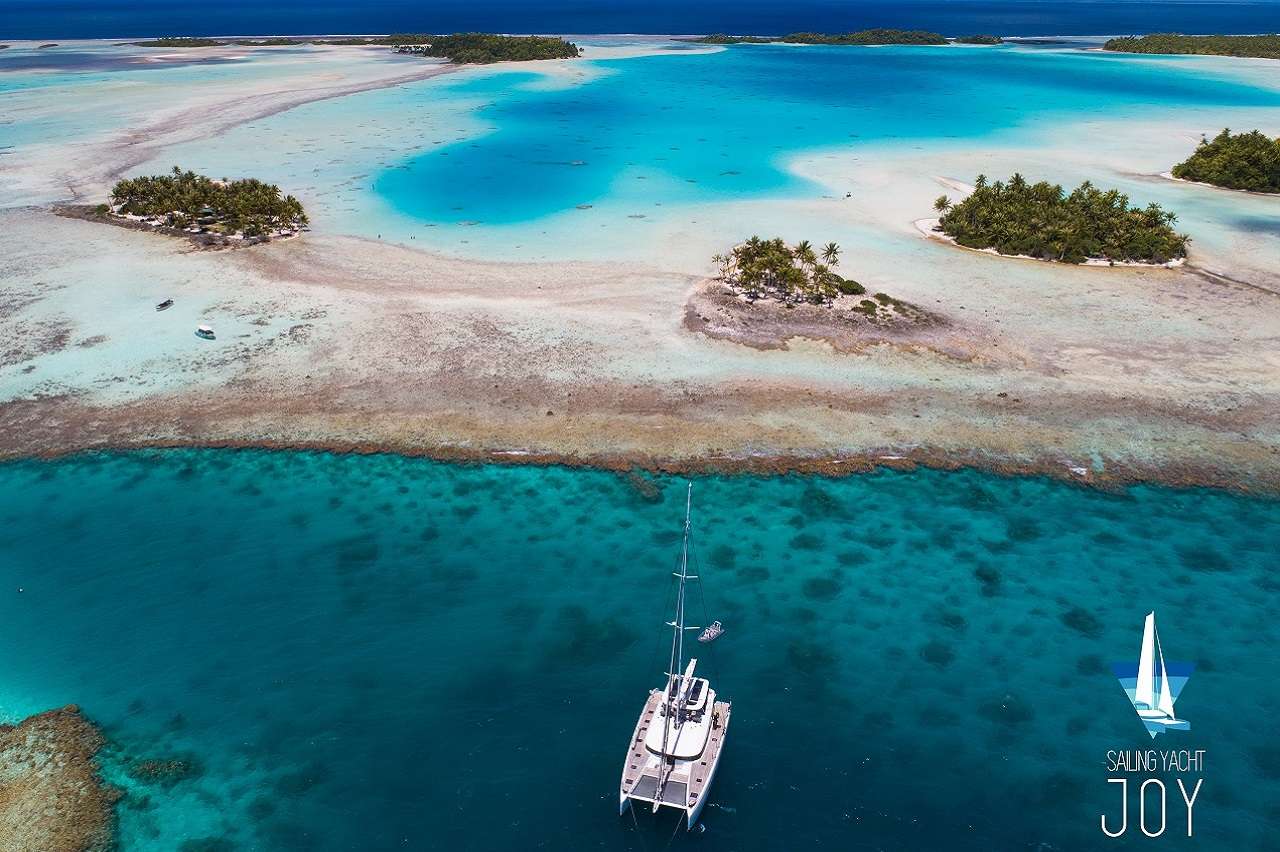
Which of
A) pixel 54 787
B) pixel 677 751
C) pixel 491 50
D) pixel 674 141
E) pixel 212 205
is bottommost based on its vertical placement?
pixel 54 787

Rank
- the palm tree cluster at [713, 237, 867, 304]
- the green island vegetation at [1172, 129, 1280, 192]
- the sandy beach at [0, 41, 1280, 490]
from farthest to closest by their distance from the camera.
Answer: the green island vegetation at [1172, 129, 1280, 192], the palm tree cluster at [713, 237, 867, 304], the sandy beach at [0, 41, 1280, 490]

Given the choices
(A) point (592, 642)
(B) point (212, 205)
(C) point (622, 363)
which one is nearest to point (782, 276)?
(C) point (622, 363)

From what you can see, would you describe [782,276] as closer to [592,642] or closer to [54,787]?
[592,642]

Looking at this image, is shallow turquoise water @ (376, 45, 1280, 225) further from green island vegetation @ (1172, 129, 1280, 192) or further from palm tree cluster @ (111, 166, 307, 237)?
green island vegetation @ (1172, 129, 1280, 192)

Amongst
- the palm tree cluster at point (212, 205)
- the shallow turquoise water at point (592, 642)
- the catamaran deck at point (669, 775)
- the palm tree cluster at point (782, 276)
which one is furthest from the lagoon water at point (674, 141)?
the catamaran deck at point (669, 775)

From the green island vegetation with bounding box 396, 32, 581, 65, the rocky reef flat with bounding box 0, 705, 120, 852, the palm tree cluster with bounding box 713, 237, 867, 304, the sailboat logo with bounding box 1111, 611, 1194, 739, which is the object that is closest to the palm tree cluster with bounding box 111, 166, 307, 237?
the palm tree cluster with bounding box 713, 237, 867, 304

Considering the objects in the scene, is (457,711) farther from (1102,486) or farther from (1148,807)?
(1102,486)

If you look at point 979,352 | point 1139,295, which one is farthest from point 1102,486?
point 1139,295
